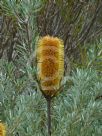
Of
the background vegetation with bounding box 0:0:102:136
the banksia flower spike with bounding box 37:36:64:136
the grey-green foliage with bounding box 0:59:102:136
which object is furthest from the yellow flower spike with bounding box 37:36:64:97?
the grey-green foliage with bounding box 0:59:102:136

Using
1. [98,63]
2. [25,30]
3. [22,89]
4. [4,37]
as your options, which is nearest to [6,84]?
[22,89]

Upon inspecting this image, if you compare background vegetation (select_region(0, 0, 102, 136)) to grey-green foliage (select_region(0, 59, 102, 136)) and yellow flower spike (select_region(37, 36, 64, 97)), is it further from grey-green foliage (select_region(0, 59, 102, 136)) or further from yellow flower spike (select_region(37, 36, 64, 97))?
yellow flower spike (select_region(37, 36, 64, 97))

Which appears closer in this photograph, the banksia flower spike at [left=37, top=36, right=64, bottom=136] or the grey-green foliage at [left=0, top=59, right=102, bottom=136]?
the banksia flower spike at [left=37, top=36, right=64, bottom=136]

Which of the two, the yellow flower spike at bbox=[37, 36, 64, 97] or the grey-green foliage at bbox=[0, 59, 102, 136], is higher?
the yellow flower spike at bbox=[37, 36, 64, 97]

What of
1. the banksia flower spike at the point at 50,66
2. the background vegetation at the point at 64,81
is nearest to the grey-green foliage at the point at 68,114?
the background vegetation at the point at 64,81

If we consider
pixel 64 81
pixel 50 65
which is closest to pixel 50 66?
pixel 50 65

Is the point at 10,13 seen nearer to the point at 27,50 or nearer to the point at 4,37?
the point at 27,50
